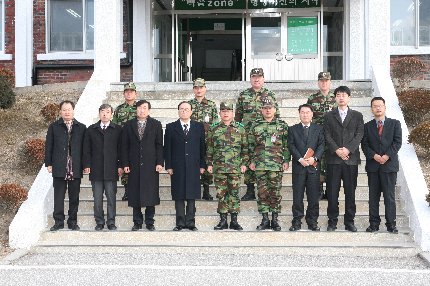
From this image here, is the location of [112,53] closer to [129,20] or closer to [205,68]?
[129,20]

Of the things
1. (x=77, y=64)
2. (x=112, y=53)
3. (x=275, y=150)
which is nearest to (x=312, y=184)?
(x=275, y=150)

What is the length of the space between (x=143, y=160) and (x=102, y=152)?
1.83ft

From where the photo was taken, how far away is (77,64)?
13672 mm

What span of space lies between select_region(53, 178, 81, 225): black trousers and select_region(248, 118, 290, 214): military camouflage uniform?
2.33 meters

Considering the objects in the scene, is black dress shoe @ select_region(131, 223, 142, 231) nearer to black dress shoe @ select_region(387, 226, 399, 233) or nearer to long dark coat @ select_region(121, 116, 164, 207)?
long dark coat @ select_region(121, 116, 164, 207)

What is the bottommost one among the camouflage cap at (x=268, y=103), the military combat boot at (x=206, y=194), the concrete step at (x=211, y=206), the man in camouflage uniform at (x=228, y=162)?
the concrete step at (x=211, y=206)

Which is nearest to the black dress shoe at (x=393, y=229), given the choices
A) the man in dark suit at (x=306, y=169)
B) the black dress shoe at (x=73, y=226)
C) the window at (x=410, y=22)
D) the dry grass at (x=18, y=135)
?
the man in dark suit at (x=306, y=169)

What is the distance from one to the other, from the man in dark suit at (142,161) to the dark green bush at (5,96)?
482 centimetres

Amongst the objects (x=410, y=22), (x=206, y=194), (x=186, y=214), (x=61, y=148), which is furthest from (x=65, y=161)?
(x=410, y=22)

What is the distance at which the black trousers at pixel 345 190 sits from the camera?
6273 mm

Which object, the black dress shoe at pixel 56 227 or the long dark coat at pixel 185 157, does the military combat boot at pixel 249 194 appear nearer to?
the long dark coat at pixel 185 157

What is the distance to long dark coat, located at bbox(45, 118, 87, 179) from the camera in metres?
6.46

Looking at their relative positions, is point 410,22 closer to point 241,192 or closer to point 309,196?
point 241,192

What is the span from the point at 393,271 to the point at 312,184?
1.47 metres
